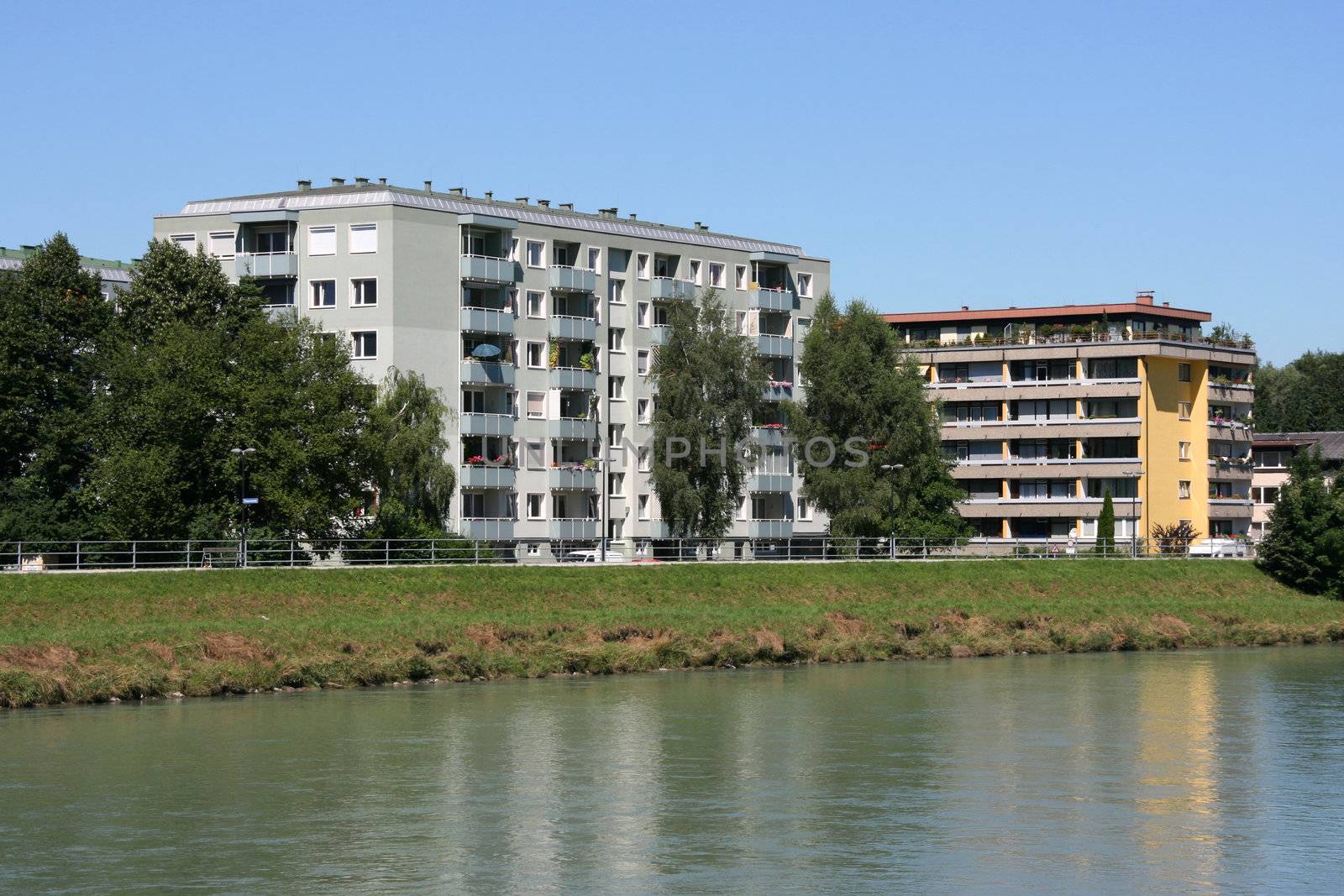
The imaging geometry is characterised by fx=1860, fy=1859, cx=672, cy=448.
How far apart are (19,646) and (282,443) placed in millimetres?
20823

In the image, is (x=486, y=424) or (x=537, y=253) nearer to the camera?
(x=486, y=424)

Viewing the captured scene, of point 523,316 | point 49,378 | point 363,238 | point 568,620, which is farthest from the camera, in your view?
point 523,316

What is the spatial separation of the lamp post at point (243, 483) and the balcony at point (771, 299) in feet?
148

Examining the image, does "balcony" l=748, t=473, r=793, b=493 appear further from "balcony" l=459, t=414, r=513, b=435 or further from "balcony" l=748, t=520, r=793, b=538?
"balcony" l=459, t=414, r=513, b=435

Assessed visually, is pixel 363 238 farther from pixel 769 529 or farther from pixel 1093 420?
pixel 1093 420

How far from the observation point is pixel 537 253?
101562 mm

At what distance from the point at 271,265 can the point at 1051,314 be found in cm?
5680

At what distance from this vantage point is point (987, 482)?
4872 inches

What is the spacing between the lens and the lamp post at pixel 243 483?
225 ft

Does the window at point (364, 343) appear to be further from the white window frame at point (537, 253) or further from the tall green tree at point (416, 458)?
the white window frame at point (537, 253)

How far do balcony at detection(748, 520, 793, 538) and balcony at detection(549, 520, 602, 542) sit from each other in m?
10.5

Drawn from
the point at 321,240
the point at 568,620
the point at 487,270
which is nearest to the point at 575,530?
the point at 487,270

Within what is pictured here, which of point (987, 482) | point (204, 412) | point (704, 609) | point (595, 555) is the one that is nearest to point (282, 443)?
point (204, 412)

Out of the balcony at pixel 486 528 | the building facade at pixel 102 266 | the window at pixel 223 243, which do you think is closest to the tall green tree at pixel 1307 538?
the balcony at pixel 486 528
